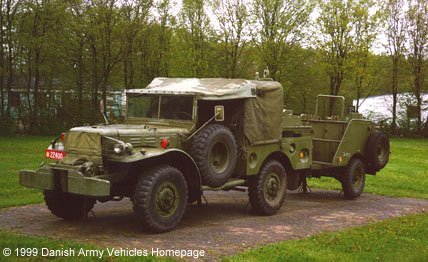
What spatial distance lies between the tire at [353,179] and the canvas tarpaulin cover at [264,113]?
2.92 m

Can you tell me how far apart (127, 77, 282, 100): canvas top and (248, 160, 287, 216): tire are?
143cm

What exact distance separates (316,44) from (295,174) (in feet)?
92.6

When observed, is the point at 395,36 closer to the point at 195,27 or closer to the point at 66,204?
the point at 195,27

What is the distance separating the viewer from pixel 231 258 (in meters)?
7.26

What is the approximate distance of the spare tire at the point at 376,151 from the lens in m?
13.4

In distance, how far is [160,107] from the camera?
10.0 meters

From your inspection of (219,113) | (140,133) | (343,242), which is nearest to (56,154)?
(140,133)

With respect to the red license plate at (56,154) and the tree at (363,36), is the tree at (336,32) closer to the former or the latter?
the tree at (363,36)

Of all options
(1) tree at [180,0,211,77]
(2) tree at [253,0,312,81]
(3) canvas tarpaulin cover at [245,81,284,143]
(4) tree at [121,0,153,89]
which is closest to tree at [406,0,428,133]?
(2) tree at [253,0,312,81]

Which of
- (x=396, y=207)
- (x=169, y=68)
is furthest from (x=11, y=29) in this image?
(x=396, y=207)

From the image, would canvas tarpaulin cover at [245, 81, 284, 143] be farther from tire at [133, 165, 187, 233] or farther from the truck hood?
tire at [133, 165, 187, 233]

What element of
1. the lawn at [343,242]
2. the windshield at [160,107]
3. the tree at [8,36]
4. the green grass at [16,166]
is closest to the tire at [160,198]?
the lawn at [343,242]

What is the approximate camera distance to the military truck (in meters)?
8.52

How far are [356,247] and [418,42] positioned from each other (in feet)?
124
